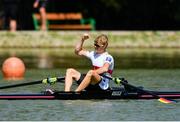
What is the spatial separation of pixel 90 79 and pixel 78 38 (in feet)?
52.2

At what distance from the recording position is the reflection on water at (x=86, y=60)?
78.0 feet

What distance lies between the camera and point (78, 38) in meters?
30.4

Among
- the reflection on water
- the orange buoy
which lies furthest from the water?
the reflection on water

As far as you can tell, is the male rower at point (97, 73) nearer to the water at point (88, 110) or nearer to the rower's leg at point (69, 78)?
the rower's leg at point (69, 78)

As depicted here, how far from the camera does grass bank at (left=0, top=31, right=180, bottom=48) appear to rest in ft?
100

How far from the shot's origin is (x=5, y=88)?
15422 millimetres

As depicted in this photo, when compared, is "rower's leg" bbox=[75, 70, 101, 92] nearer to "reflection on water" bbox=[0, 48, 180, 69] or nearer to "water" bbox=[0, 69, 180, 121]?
"water" bbox=[0, 69, 180, 121]

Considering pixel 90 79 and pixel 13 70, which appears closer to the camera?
pixel 90 79

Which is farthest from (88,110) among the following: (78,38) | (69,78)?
(78,38)

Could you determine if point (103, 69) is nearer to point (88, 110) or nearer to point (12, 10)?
point (88, 110)

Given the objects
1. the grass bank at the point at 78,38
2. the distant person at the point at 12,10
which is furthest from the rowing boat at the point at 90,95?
the distant person at the point at 12,10

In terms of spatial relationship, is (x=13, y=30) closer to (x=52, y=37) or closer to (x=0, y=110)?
(x=52, y=37)

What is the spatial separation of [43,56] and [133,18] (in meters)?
11.9

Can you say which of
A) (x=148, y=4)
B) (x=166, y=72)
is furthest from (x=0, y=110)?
(x=148, y=4)
